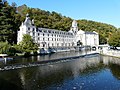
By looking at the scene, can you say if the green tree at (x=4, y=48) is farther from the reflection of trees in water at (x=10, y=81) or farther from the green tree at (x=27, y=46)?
the reflection of trees in water at (x=10, y=81)

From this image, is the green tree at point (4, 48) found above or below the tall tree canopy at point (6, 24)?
below

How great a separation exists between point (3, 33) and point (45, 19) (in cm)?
4067

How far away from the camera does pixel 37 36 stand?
86375 millimetres

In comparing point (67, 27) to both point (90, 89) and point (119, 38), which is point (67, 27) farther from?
point (90, 89)

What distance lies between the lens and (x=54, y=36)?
9712 centimetres

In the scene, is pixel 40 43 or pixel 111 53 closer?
pixel 111 53

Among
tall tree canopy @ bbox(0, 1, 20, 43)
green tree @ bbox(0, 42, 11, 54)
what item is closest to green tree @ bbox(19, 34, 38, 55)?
green tree @ bbox(0, 42, 11, 54)

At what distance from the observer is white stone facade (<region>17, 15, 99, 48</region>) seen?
8250cm

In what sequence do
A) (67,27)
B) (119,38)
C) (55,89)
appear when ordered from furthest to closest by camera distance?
(67,27)
(119,38)
(55,89)

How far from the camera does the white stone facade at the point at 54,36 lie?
82.5 meters

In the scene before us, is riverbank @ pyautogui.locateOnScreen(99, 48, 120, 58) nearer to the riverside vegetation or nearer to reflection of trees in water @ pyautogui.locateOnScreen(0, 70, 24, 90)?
the riverside vegetation

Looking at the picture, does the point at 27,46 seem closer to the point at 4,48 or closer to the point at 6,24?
the point at 4,48

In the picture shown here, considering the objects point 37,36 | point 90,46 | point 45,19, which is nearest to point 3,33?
point 37,36

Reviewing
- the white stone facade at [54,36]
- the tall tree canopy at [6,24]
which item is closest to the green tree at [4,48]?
the tall tree canopy at [6,24]
